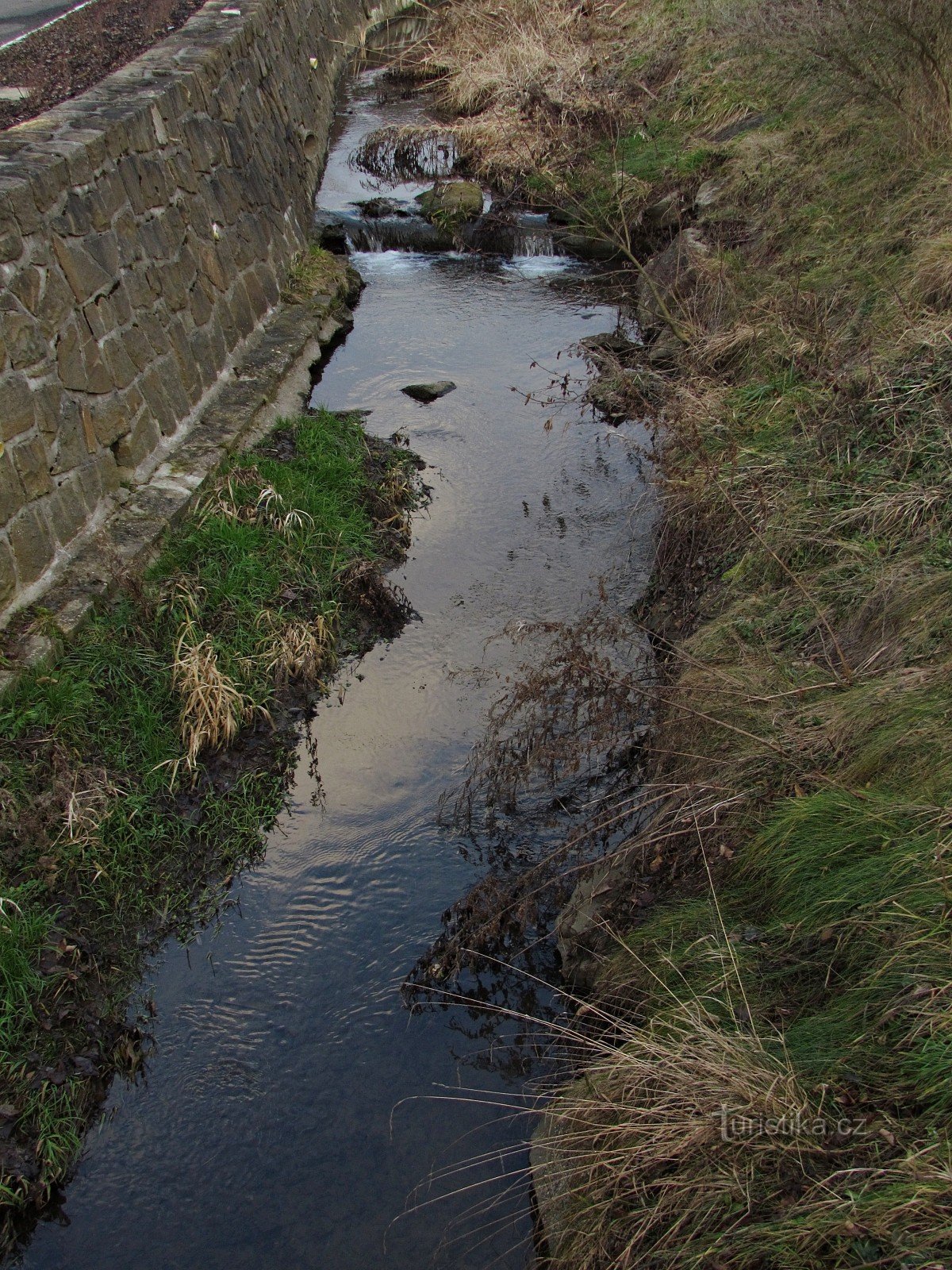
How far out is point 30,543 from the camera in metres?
5.88

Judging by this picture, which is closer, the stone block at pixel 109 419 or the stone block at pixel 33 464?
the stone block at pixel 33 464

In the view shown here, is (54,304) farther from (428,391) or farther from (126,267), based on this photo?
(428,391)

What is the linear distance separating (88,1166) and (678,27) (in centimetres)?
1463

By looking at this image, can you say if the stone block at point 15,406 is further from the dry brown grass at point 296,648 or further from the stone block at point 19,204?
the dry brown grass at point 296,648

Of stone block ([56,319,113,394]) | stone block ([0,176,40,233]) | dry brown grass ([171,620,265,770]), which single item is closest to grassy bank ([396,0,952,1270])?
dry brown grass ([171,620,265,770])

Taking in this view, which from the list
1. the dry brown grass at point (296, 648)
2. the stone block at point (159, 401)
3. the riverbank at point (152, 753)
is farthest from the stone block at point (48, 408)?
the dry brown grass at point (296, 648)

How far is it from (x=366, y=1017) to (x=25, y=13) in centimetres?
1278

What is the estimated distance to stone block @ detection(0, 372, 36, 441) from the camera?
5.67 meters

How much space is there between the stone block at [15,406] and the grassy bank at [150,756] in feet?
3.35

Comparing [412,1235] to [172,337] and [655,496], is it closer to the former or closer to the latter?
[655,496]

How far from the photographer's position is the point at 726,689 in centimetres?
460

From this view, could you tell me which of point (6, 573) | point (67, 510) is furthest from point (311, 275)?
point (6, 573)

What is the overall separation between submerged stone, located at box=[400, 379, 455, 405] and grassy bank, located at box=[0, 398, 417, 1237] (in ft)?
6.45

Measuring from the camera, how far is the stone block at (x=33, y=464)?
19.0 feet
